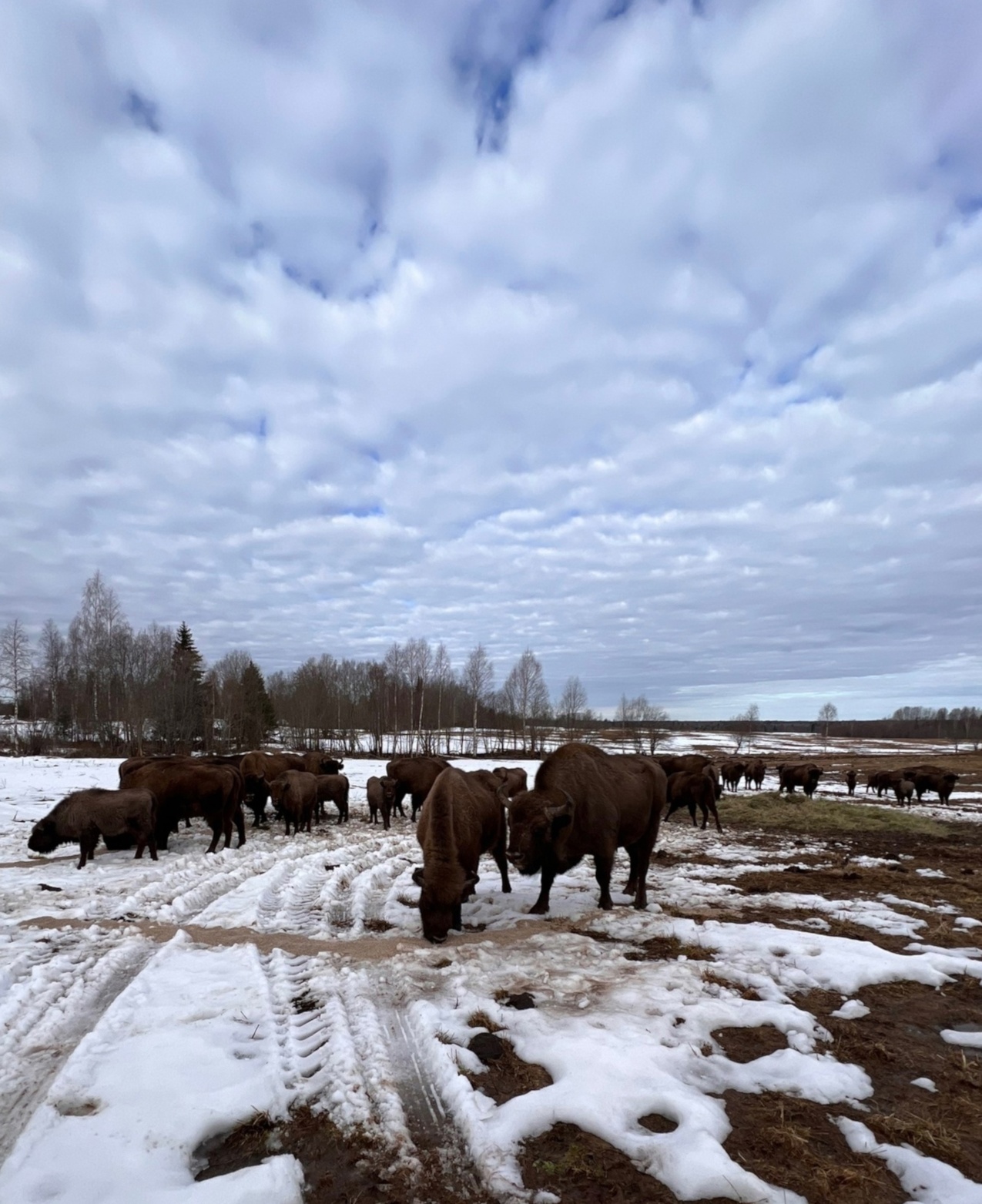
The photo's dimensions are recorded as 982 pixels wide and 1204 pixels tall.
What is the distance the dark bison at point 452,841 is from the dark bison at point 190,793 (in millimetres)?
7351

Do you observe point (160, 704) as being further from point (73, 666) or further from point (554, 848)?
point (554, 848)

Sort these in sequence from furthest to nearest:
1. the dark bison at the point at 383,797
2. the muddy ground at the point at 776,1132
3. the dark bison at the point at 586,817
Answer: the dark bison at the point at 383,797
the dark bison at the point at 586,817
the muddy ground at the point at 776,1132

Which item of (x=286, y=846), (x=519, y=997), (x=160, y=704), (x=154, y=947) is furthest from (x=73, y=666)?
(x=519, y=997)

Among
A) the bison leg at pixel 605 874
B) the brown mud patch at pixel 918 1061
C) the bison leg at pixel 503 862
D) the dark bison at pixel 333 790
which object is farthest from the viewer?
the dark bison at pixel 333 790

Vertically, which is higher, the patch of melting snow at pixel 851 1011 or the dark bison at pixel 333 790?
the patch of melting snow at pixel 851 1011

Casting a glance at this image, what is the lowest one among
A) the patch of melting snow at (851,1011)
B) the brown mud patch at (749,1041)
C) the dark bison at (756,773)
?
the dark bison at (756,773)

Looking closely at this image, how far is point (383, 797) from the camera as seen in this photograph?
761 inches

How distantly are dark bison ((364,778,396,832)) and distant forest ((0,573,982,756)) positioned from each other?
119 ft

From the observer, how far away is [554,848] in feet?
26.5

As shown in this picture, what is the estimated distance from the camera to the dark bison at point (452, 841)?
7477 millimetres

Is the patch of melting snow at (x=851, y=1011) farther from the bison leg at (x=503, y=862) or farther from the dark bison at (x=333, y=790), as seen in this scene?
the dark bison at (x=333, y=790)

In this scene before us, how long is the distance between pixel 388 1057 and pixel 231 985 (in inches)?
87.3

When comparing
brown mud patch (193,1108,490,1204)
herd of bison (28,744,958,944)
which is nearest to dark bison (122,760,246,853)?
herd of bison (28,744,958,944)

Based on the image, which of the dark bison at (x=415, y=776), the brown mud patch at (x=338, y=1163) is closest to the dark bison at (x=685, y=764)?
the dark bison at (x=415, y=776)
